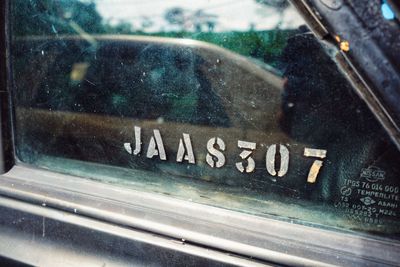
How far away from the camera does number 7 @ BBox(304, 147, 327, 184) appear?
3.84 feet

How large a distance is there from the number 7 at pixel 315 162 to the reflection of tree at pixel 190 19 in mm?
485

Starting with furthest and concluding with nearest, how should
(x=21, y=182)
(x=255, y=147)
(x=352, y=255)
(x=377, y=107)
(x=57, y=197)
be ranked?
(x=21, y=182), (x=57, y=197), (x=255, y=147), (x=352, y=255), (x=377, y=107)

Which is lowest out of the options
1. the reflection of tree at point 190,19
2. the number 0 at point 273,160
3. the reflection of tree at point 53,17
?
the number 0 at point 273,160

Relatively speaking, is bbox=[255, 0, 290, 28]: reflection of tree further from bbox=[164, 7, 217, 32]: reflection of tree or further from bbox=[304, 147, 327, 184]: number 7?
bbox=[304, 147, 327, 184]: number 7

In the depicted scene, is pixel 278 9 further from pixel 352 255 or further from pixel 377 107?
pixel 352 255

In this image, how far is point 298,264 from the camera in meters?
1.09

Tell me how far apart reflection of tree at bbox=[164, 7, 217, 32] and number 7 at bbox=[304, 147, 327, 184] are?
48cm

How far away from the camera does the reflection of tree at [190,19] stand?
1221 millimetres

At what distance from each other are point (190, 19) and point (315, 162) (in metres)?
0.59

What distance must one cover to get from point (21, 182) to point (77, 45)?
59 cm

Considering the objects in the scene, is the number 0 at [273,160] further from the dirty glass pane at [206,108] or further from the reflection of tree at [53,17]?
the reflection of tree at [53,17]

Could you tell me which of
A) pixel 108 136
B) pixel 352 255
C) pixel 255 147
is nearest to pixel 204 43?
pixel 255 147

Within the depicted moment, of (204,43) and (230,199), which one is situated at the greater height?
(204,43)

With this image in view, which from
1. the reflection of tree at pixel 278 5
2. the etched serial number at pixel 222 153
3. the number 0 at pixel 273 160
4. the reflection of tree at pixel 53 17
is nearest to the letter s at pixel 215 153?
the etched serial number at pixel 222 153
